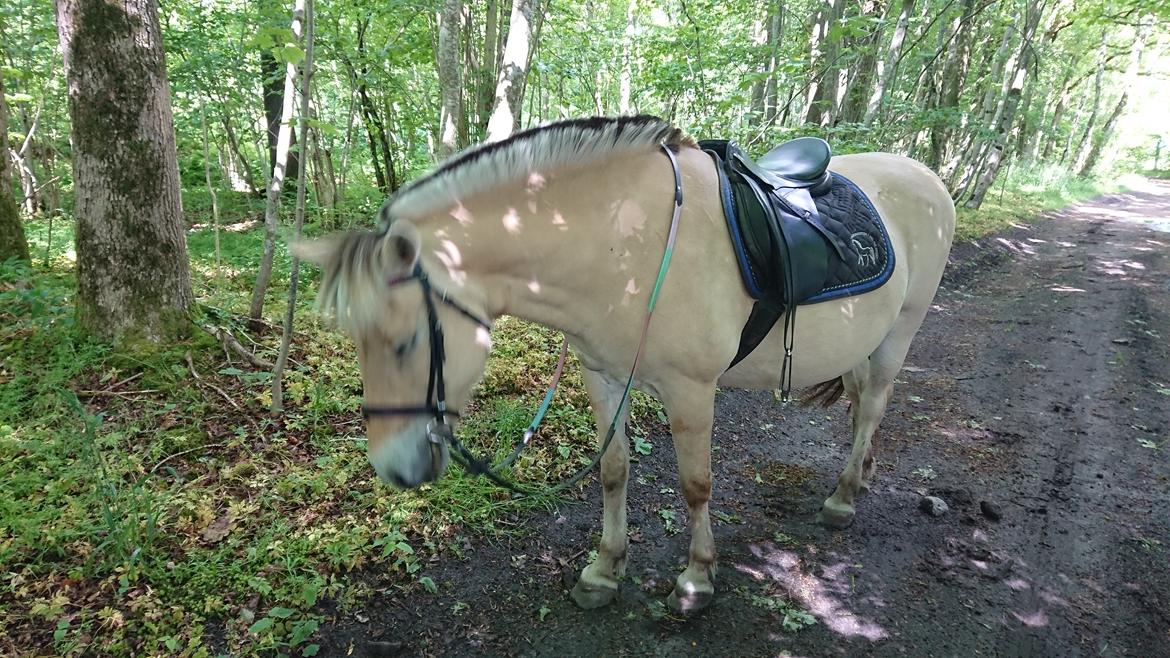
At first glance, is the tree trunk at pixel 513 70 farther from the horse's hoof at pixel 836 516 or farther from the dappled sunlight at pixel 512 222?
the horse's hoof at pixel 836 516

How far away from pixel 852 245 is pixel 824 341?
1.61 feet

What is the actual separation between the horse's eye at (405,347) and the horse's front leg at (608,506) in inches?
38.7

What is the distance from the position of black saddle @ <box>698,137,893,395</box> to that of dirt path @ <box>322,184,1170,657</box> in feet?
3.59

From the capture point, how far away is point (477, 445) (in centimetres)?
352

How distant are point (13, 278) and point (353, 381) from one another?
2663 millimetres

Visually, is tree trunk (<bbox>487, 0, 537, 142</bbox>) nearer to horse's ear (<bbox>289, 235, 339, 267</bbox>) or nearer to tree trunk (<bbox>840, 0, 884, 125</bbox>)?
horse's ear (<bbox>289, 235, 339, 267</bbox>)

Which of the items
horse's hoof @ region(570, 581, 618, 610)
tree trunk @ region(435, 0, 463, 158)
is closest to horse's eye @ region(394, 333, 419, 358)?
horse's hoof @ region(570, 581, 618, 610)

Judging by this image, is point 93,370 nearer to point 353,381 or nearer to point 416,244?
point 353,381

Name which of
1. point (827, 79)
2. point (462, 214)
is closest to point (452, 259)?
point (462, 214)

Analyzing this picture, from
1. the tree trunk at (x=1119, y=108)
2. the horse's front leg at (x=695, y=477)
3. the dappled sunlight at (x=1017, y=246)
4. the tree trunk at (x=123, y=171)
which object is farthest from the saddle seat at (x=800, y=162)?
the tree trunk at (x=1119, y=108)

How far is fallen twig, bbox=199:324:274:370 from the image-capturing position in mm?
3711

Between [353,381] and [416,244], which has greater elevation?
[416,244]

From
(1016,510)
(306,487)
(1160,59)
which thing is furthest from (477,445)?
(1160,59)

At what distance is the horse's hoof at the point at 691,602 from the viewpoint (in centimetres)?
254
